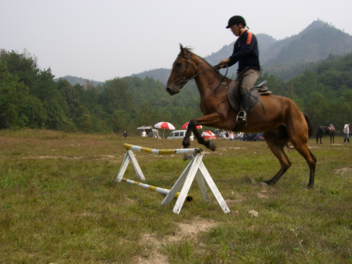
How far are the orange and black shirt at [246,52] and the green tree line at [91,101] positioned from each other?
40376 mm

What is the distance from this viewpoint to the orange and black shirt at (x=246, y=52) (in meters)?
6.03

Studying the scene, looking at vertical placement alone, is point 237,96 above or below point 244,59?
below

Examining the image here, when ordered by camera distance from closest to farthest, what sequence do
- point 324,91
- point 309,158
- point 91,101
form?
point 309,158 < point 324,91 < point 91,101

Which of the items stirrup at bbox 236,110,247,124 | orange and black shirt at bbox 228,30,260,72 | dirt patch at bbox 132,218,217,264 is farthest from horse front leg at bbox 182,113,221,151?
dirt patch at bbox 132,218,217,264

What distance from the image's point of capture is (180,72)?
5957 millimetres

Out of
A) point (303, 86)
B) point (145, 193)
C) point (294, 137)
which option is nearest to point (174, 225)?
point (145, 193)

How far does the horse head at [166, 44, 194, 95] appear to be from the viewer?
5902mm

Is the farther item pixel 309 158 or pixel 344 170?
pixel 344 170

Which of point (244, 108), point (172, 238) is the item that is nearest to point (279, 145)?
point (244, 108)

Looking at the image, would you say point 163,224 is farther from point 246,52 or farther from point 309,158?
point 309,158

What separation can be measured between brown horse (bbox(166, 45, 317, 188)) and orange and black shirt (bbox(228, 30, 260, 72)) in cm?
54

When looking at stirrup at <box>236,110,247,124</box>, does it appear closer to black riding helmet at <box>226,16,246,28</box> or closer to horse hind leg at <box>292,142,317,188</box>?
horse hind leg at <box>292,142,317,188</box>

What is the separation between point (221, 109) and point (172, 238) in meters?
3.11

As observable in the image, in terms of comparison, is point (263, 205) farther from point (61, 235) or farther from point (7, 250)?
point (7, 250)
